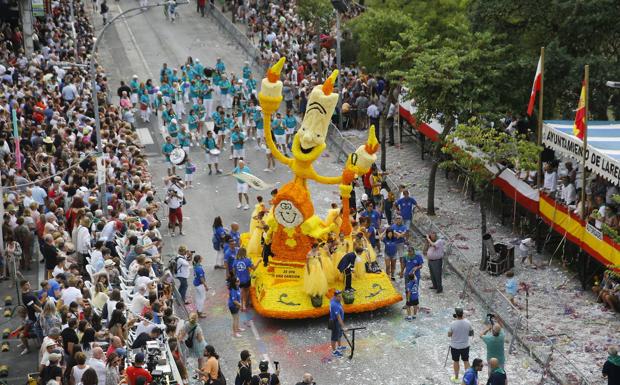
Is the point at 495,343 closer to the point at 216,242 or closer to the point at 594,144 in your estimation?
the point at 594,144

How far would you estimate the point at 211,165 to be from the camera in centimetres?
3581

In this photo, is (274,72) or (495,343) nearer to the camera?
(495,343)

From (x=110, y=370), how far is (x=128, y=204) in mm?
10024

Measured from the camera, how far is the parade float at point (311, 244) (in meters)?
24.9

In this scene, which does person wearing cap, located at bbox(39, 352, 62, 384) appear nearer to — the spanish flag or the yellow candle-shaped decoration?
the yellow candle-shaped decoration

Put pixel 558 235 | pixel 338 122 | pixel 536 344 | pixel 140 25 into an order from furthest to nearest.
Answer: pixel 140 25 < pixel 338 122 < pixel 558 235 < pixel 536 344

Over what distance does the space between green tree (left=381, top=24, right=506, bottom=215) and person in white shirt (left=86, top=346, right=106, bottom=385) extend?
14.0 meters

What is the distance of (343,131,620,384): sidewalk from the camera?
23.9 meters

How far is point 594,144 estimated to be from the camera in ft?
89.5

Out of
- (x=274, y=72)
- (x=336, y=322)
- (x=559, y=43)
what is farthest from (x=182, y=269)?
(x=559, y=43)

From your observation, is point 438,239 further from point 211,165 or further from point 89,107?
point 89,107

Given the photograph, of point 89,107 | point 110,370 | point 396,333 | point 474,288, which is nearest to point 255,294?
point 396,333

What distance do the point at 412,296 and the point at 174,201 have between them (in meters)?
7.58

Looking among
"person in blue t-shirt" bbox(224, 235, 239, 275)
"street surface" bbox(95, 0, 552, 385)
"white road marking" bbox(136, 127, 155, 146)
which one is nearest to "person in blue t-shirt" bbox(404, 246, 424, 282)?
"street surface" bbox(95, 0, 552, 385)
